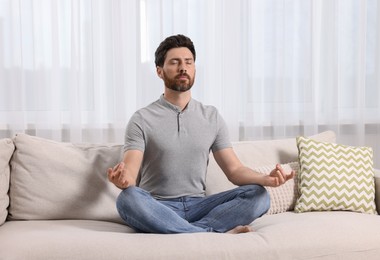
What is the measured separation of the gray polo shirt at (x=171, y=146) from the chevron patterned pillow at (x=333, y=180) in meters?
0.49

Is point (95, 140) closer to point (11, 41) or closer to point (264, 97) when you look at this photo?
point (11, 41)

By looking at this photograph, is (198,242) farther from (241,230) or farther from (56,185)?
(56,185)

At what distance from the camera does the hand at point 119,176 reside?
2430mm

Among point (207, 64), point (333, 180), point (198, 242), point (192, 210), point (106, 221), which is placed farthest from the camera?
point (207, 64)

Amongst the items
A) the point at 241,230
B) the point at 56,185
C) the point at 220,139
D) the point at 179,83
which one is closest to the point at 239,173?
the point at 220,139

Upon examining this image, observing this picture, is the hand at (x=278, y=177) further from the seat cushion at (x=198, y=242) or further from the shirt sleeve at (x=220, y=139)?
the shirt sleeve at (x=220, y=139)

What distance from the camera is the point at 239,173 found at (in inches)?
110

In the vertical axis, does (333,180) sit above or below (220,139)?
below

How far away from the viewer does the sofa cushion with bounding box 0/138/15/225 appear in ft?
8.85

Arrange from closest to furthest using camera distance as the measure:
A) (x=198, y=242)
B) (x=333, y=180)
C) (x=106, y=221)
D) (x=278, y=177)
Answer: (x=198, y=242) < (x=278, y=177) < (x=106, y=221) < (x=333, y=180)

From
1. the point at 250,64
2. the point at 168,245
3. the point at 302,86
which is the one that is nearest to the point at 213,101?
the point at 250,64

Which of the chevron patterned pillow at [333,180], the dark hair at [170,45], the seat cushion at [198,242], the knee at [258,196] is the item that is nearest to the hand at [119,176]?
the seat cushion at [198,242]

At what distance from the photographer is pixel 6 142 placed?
2820 mm

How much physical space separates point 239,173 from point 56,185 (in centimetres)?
81
